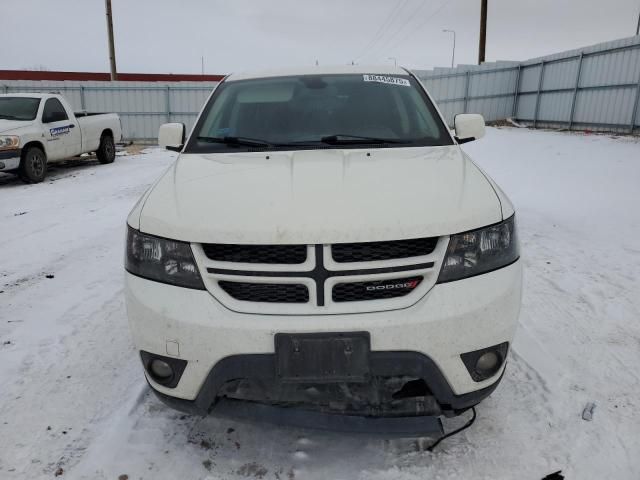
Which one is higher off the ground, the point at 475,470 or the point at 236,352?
the point at 236,352

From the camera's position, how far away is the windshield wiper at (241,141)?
2781 mm

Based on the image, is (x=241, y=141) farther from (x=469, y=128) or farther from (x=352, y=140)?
(x=469, y=128)

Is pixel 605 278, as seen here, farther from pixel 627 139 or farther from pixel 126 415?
pixel 627 139

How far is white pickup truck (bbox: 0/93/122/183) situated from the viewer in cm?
888

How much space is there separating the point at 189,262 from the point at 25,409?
4.54ft

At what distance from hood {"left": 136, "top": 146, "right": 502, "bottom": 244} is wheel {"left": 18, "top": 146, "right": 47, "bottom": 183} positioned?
8.30 meters

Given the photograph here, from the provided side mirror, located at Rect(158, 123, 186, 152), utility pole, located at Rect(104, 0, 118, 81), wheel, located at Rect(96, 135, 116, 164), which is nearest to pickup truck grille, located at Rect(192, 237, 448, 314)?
side mirror, located at Rect(158, 123, 186, 152)

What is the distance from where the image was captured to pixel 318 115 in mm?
3012

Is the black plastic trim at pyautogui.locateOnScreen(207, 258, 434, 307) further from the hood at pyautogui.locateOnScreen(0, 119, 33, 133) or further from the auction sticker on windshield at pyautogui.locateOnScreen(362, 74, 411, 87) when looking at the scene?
the hood at pyautogui.locateOnScreen(0, 119, 33, 133)

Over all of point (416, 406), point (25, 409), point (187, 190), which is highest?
point (187, 190)

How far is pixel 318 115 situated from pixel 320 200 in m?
1.25

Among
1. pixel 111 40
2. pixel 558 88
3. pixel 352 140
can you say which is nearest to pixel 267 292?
pixel 352 140

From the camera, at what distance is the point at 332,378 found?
1.79 meters

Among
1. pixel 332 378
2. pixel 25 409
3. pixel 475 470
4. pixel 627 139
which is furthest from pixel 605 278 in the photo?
pixel 627 139
